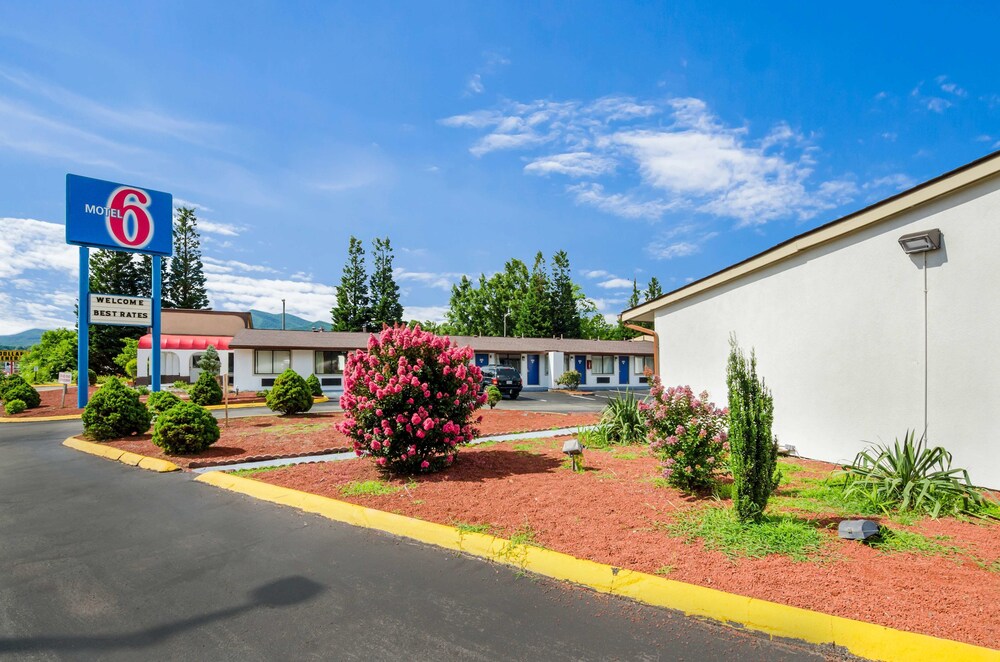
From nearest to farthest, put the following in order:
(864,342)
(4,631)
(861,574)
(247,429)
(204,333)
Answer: (4,631)
(861,574)
(864,342)
(247,429)
(204,333)

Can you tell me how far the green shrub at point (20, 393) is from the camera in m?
20.3

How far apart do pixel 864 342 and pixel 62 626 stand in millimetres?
9446

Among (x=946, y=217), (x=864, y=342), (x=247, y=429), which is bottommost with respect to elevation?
(x=247, y=429)

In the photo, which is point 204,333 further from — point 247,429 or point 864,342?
point 864,342

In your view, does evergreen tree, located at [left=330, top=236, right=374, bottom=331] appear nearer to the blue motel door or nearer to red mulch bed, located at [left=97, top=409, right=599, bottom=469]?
the blue motel door

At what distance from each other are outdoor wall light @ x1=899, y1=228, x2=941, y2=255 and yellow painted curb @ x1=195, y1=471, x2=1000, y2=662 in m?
5.52

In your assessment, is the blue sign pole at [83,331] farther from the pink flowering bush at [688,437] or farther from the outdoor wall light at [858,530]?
the outdoor wall light at [858,530]

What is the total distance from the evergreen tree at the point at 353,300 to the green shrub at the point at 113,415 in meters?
41.6

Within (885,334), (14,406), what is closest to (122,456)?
(885,334)

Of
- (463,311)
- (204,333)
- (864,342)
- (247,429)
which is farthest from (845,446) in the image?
(463,311)

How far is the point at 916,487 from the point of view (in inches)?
231

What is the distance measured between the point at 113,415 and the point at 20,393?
12.6 metres

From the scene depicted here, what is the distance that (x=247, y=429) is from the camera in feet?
46.2

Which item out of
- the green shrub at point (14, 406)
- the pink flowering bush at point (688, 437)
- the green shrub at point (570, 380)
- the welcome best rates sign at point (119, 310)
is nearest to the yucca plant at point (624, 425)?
the pink flowering bush at point (688, 437)
